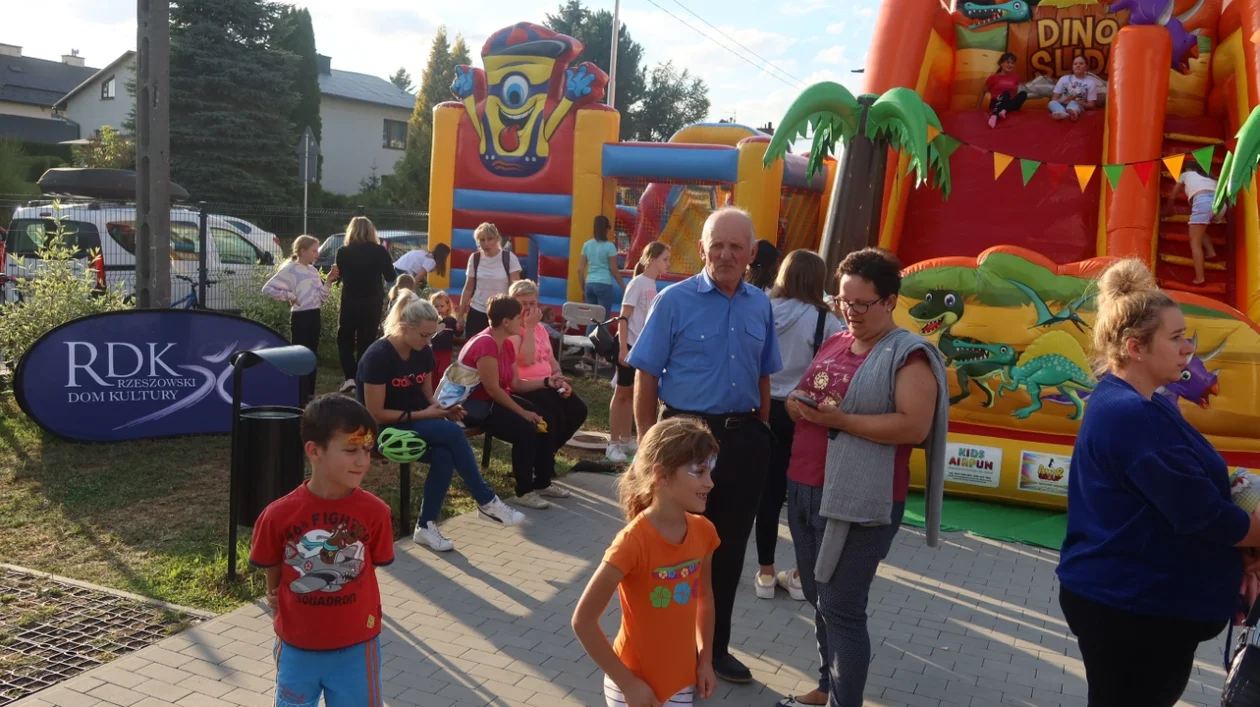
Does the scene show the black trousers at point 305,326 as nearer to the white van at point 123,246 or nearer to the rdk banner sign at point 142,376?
the rdk banner sign at point 142,376

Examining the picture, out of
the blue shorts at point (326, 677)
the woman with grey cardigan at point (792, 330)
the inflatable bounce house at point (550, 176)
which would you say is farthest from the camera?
the inflatable bounce house at point (550, 176)

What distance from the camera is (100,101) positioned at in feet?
167

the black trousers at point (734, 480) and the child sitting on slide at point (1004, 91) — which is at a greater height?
the child sitting on slide at point (1004, 91)

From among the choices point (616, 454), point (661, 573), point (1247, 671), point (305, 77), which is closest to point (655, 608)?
point (661, 573)

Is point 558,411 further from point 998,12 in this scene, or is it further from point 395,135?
point 395,135

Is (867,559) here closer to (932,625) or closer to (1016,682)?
(1016,682)

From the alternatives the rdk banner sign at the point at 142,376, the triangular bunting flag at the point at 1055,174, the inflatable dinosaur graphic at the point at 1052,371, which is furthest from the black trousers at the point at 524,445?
the triangular bunting flag at the point at 1055,174

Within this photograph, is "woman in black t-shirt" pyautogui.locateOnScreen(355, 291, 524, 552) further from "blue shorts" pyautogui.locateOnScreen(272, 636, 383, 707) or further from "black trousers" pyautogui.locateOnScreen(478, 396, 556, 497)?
"blue shorts" pyautogui.locateOnScreen(272, 636, 383, 707)

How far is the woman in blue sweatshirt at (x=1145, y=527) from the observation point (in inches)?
106

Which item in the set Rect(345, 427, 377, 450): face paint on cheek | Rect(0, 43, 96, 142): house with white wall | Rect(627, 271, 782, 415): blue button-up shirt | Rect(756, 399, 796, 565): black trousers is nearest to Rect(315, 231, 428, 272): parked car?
Rect(756, 399, 796, 565): black trousers

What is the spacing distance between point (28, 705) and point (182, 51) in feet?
96.8

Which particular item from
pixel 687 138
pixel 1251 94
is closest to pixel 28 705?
pixel 1251 94

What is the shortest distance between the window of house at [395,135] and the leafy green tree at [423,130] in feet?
7.20

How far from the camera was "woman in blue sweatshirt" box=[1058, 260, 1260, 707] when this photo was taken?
2691 millimetres
